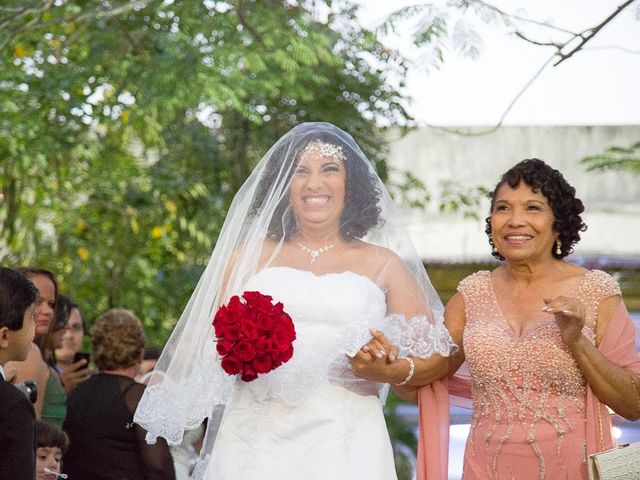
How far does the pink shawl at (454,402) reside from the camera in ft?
17.0

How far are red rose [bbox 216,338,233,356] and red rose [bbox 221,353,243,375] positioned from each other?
0.02 metres

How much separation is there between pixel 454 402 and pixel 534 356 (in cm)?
74

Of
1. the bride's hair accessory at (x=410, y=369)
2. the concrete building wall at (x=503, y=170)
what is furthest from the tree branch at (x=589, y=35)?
the concrete building wall at (x=503, y=170)

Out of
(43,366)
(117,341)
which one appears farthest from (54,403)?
(117,341)

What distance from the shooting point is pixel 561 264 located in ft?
18.1

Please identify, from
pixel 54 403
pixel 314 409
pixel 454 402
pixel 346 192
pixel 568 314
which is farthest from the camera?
pixel 54 403

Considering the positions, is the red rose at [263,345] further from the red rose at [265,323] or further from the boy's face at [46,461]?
the boy's face at [46,461]

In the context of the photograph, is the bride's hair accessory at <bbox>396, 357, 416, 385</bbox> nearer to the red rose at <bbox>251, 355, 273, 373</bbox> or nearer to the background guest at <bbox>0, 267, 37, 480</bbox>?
the red rose at <bbox>251, 355, 273, 373</bbox>

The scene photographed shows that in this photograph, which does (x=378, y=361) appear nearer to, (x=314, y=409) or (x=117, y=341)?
(x=314, y=409)

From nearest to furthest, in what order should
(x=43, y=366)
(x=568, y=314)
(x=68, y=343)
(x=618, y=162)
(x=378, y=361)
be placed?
(x=568, y=314), (x=378, y=361), (x=43, y=366), (x=68, y=343), (x=618, y=162)

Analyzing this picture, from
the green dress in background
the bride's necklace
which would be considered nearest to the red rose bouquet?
the bride's necklace

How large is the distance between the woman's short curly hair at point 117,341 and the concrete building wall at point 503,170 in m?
6.27

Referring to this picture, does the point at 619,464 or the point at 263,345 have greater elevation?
the point at 263,345

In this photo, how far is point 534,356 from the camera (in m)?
5.25
